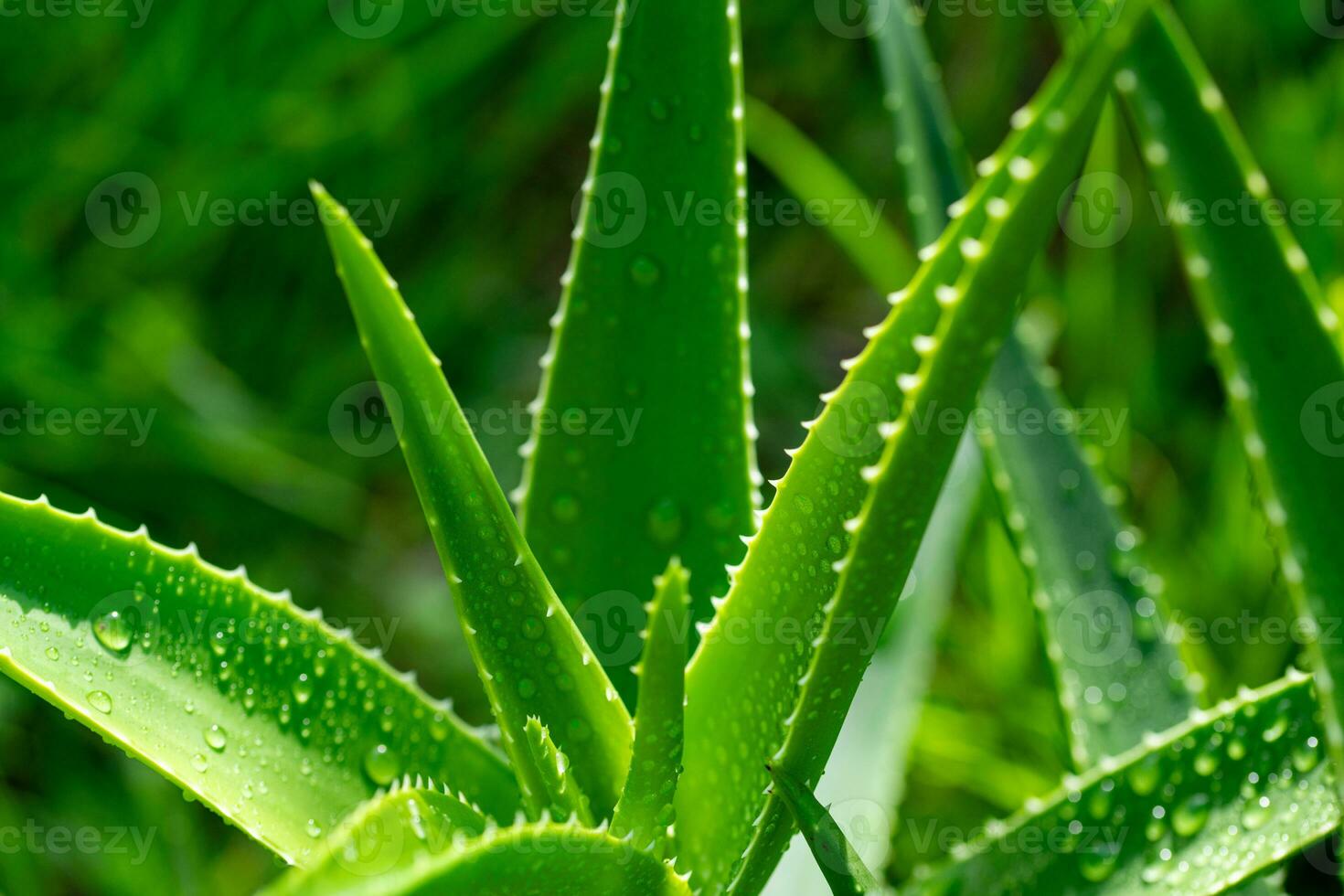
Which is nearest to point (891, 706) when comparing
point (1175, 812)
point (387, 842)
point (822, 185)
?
point (1175, 812)

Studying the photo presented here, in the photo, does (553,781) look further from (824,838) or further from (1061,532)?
(1061,532)

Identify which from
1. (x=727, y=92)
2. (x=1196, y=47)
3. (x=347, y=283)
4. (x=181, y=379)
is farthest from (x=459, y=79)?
(x=347, y=283)

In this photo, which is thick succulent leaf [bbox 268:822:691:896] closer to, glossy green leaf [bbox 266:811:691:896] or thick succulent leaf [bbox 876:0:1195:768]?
glossy green leaf [bbox 266:811:691:896]

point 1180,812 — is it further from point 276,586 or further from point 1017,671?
point 276,586

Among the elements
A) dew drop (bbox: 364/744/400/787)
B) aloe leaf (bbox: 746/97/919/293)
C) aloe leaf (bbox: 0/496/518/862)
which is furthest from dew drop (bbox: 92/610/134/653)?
aloe leaf (bbox: 746/97/919/293)

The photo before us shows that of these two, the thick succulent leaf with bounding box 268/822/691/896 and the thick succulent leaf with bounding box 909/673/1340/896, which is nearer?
the thick succulent leaf with bounding box 268/822/691/896
